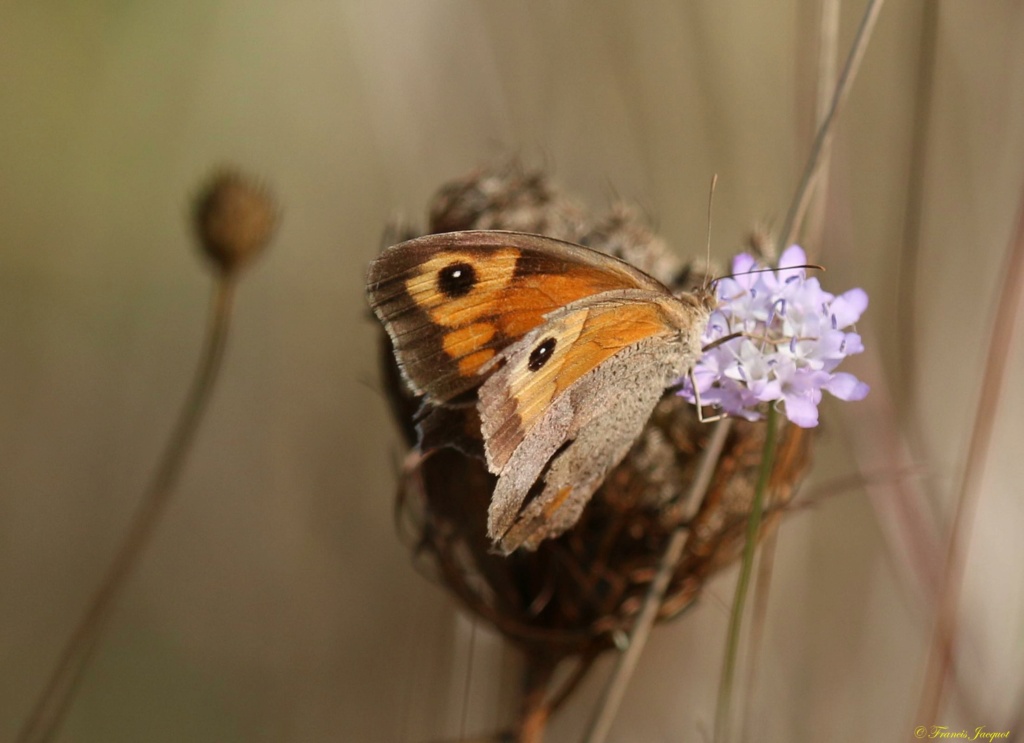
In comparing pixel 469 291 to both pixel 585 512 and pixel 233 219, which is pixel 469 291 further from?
pixel 233 219

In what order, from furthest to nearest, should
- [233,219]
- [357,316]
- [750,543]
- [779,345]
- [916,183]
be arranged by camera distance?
[357,316]
[233,219]
[916,183]
[779,345]
[750,543]

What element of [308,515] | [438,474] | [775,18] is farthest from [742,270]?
[308,515]

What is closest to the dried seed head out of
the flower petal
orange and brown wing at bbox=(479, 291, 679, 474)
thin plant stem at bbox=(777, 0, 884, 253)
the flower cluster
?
orange and brown wing at bbox=(479, 291, 679, 474)

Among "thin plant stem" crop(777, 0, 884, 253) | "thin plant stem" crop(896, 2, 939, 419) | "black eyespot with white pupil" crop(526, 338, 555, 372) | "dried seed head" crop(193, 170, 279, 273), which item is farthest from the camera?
"dried seed head" crop(193, 170, 279, 273)

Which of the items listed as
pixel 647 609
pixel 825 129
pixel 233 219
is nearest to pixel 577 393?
pixel 647 609

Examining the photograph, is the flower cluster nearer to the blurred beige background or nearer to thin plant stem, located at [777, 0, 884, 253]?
thin plant stem, located at [777, 0, 884, 253]

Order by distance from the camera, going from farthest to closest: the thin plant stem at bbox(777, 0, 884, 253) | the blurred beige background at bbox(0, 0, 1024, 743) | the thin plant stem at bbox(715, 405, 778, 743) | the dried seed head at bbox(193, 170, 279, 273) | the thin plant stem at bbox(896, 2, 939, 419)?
the blurred beige background at bbox(0, 0, 1024, 743), the dried seed head at bbox(193, 170, 279, 273), the thin plant stem at bbox(896, 2, 939, 419), the thin plant stem at bbox(777, 0, 884, 253), the thin plant stem at bbox(715, 405, 778, 743)

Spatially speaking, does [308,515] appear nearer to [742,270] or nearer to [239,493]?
[239,493]
